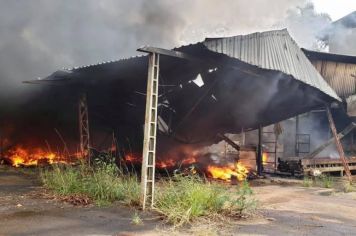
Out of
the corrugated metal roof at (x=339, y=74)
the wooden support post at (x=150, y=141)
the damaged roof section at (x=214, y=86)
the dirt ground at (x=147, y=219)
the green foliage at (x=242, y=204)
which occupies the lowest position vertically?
the dirt ground at (x=147, y=219)

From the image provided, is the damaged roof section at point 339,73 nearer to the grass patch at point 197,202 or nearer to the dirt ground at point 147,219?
the dirt ground at point 147,219

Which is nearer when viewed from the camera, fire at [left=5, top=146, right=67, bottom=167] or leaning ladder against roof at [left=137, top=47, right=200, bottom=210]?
leaning ladder against roof at [left=137, top=47, right=200, bottom=210]

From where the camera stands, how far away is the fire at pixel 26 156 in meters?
18.2

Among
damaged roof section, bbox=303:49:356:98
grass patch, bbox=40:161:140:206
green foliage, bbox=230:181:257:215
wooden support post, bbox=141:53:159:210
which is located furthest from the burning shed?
damaged roof section, bbox=303:49:356:98

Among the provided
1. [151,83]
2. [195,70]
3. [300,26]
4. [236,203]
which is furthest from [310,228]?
[300,26]

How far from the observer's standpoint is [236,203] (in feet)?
23.9

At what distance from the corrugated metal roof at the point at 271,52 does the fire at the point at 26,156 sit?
11.9 m

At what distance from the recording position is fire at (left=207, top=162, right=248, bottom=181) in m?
15.5

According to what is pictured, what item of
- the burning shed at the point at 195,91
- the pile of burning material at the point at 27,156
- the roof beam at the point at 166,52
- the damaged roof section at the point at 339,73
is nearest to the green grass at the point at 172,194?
the burning shed at the point at 195,91

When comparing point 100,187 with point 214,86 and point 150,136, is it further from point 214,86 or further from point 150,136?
point 214,86

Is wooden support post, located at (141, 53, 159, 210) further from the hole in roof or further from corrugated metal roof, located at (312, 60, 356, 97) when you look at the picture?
corrugated metal roof, located at (312, 60, 356, 97)

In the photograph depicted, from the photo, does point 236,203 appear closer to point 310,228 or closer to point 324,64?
point 310,228

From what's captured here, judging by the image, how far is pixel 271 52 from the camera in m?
10.2

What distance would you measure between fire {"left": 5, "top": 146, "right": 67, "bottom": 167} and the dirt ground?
28.0ft
